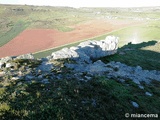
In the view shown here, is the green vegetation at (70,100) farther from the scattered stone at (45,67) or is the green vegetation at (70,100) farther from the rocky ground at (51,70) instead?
the scattered stone at (45,67)

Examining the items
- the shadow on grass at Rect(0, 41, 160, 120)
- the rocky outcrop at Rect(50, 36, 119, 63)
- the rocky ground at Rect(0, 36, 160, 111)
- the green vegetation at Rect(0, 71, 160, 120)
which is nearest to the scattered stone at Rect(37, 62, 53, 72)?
the rocky ground at Rect(0, 36, 160, 111)

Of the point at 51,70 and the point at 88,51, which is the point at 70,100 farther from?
the point at 88,51

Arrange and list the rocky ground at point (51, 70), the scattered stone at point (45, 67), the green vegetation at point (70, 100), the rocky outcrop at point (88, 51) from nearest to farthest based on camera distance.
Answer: the green vegetation at point (70, 100)
the rocky ground at point (51, 70)
the scattered stone at point (45, 67)
the rocky outcrop at point (88, 51)

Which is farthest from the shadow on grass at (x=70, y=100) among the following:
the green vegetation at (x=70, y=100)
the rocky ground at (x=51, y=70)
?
the rocky ground at (x=51, y=70)

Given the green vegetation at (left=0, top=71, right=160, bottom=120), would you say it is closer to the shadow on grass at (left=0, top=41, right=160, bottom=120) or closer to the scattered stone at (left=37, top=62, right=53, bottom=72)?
the shadow on grass at (left=0, top=41, right=160, bottom=120)

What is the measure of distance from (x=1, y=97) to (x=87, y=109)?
6428 mm

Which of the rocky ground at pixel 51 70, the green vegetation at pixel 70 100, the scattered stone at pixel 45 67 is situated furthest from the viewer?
the scattered stone at pixel 45 67

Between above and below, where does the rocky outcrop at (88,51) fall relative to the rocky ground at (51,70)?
below

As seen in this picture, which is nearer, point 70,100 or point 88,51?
point 70,100

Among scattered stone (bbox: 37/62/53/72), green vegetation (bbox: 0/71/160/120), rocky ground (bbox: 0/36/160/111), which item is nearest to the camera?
green vegetation (bbox: 0/71/160/120)

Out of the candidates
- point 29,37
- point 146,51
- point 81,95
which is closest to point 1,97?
point 81,95

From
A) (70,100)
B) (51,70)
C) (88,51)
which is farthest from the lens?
(88,51)

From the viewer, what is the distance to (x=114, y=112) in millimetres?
15789

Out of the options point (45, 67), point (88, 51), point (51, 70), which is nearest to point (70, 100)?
point (51, 70)
